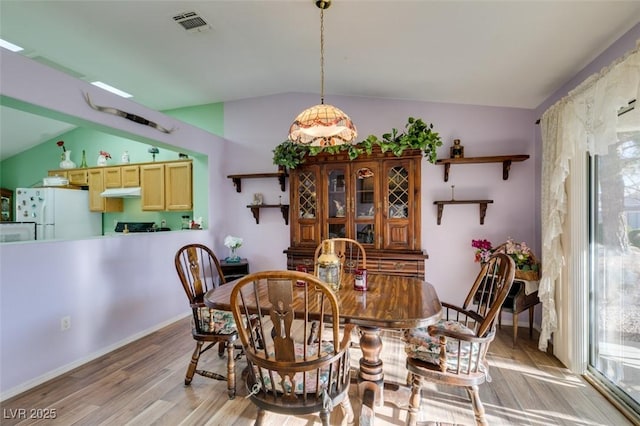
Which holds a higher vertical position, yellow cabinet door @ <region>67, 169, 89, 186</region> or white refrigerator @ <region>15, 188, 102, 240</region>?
yellow cabinet door @ <region>67, 169, 89, 186</region>

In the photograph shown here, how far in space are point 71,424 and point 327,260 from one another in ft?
6.02

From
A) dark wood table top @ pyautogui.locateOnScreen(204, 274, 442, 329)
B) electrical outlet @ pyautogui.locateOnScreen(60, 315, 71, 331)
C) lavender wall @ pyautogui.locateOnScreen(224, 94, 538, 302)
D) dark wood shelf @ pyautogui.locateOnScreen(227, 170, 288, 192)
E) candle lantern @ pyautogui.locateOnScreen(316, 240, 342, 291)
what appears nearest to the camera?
dark wood table top @ pyautogui.locateOnScreen(204, 274, 442, 329)

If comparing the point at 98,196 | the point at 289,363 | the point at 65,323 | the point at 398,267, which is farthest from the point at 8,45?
the point at 398,267

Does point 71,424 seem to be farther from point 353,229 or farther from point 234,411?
point 353,229

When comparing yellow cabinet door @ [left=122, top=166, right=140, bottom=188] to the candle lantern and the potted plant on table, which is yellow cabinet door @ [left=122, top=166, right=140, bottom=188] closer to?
the candle lantern

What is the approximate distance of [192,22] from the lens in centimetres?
238

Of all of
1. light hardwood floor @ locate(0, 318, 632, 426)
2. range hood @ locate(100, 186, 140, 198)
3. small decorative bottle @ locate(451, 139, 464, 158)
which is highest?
small decorative bottle @ locate(451, 139, 464, 158)

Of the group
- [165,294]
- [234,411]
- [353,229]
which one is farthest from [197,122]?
[234,411]

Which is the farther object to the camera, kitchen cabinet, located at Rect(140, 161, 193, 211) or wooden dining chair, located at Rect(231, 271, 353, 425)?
kitchen cabinet, located at Rect(140, 161, 193, 211)

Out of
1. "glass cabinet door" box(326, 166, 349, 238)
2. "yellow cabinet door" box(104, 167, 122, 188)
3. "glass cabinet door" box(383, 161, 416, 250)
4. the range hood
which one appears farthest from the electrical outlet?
"glass cabinet door" box(383, 161, 416, 250)

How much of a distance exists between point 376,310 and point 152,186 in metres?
3.91

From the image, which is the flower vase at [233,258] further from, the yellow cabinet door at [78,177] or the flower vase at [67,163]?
the flower vase at [67,163]

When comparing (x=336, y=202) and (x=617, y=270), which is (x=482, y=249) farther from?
(x=336, y=202)

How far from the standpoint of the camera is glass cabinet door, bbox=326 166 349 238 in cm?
340
